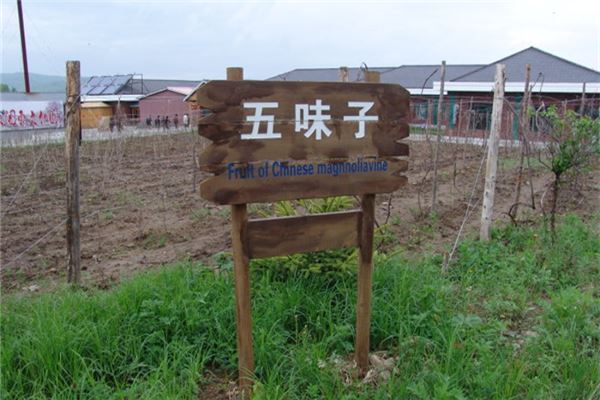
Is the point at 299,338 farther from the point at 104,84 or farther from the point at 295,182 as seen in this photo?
the point at 104,84

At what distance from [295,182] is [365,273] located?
2.25 ft

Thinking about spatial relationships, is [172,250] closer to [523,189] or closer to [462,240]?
[462,240]

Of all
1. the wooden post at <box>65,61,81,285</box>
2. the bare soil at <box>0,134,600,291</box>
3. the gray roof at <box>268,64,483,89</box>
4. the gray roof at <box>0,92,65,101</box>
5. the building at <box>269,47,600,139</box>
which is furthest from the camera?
the gray roof at <box>268,64,483,89</box>

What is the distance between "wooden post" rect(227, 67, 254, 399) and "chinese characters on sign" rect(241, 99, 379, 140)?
0.70ft

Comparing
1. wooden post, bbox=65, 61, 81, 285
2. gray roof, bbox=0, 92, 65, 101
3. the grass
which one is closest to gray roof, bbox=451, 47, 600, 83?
the grass

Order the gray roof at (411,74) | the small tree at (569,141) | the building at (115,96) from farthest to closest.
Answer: the building at (115,96), the gray roof at (411,74), the small tree at (569,141)

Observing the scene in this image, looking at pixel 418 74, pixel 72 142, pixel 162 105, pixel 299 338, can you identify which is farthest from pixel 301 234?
pixel 162 105

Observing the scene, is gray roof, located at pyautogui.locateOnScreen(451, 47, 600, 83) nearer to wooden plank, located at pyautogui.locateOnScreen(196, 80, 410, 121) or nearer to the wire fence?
the wire fence

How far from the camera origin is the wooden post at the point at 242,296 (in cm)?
243

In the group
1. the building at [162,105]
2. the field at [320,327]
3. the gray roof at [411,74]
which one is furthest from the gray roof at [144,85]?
the field at [320,327]

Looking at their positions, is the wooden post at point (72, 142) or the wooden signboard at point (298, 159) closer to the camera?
the wooden signboard at point (298, 159)

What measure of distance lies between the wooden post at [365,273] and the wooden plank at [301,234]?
5 centimetres

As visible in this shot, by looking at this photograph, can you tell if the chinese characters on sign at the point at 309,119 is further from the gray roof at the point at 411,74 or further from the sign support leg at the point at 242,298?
the gray roof at the point at 411,74

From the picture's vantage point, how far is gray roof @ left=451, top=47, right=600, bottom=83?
2098cm
